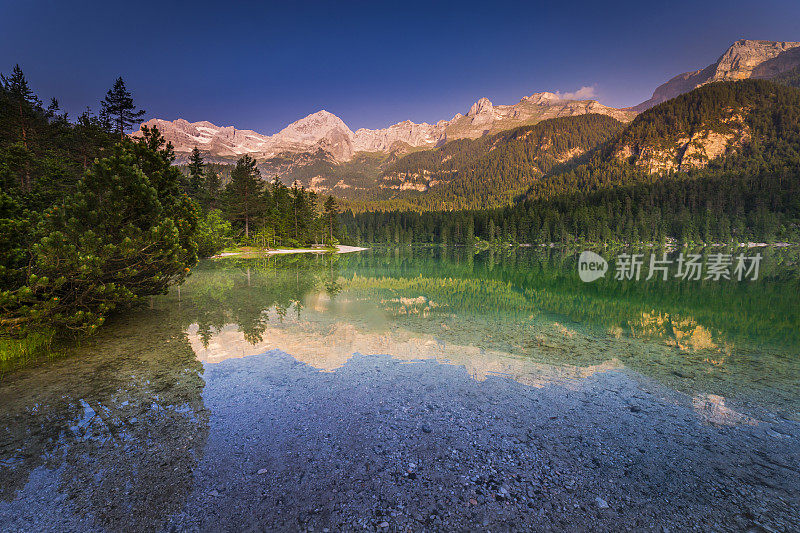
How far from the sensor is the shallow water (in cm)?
500

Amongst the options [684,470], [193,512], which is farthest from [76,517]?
[684,470]

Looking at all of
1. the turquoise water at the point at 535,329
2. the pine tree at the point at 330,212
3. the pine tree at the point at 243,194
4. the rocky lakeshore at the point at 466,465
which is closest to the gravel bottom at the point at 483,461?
the rocky lakeshore at the point at 466,465

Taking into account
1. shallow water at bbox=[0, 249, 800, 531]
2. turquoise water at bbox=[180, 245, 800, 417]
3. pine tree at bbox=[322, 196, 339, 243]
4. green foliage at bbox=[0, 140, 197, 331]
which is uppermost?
pine tree at bbox=[322, 196, 339, 243]

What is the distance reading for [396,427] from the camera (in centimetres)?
737

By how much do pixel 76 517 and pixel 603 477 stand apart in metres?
8.26

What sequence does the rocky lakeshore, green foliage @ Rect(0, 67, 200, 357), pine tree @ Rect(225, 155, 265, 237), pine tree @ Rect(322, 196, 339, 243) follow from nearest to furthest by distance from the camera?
the rocky lakeshore → green foliage @ Rect(0, 67, 200, 357) → pine tree @ Rect(225, 155, 265, 237) → pine tree @ Rect(322, 196, 339, 243)

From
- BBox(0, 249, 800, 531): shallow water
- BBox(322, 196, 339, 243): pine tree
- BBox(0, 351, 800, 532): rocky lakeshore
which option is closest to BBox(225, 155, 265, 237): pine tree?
BBox(322, 196, 339, 243): pine tree

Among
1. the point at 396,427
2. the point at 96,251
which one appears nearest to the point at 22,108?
the point at 96,251

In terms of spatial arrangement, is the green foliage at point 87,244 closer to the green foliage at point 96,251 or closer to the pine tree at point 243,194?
the green foliage at point 96,251

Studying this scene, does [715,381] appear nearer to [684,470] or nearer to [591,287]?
[684,470]

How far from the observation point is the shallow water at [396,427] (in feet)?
Result: 16.4

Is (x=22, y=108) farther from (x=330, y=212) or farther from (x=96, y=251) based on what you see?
(x=330, y=212)

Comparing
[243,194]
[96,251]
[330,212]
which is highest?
[243,194]

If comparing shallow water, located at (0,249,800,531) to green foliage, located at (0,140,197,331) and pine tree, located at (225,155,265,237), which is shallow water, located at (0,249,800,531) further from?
pine tree, located at (225,155,265,237)
